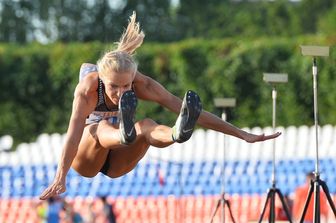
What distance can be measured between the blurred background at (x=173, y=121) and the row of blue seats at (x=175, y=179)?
2 centimetres

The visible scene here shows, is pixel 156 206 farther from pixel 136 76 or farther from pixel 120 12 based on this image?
pixel 120 12

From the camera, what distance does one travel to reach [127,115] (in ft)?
25.2

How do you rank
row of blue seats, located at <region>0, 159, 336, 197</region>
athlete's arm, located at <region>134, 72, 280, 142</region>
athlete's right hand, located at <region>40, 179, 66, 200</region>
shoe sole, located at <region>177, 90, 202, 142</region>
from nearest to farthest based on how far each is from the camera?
shoe sole, located at <region>177, 90, 202, 142</region> → athlete's right hand, located at <region>40, 179, 66, 200</region> → athlete's arm, located at <region>134, 72, 280, 142</region> → row of blue seats, located at <region>0, 159, 336, 197</region>

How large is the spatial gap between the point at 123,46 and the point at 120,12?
Answer: 41643 mm

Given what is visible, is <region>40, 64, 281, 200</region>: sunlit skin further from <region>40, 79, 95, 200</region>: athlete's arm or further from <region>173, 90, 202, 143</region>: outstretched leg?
<region>173, 90, 202, 143</region>: outstretched leg

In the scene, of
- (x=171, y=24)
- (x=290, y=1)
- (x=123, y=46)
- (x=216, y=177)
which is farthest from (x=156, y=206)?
(x=290, y=1)

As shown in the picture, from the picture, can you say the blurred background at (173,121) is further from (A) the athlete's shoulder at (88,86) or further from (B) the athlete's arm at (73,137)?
(B) the athlete's arm at (73,137)

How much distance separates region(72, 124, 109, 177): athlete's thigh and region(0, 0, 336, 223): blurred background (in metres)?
0.80

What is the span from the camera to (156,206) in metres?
19.4

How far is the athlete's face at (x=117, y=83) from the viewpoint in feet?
26.4

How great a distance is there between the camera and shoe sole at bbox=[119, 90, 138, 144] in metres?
Answer: 7.66

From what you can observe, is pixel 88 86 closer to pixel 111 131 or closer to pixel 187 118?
pixel 111 131

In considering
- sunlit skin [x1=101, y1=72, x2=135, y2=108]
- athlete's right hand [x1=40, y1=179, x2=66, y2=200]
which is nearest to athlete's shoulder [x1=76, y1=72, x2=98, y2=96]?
sunlit skin [x1=101, y1=72, x2=135, y2=108]

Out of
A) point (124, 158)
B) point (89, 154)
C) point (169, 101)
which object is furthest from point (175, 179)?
point (169, 101)
